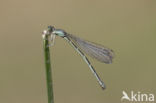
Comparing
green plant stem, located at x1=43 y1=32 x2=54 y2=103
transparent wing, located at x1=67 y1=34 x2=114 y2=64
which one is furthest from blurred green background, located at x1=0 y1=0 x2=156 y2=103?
green plant stem, located at x1=43 y1=32 x2=54 y2=103

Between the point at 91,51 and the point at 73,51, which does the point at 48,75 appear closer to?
the point at 91,51

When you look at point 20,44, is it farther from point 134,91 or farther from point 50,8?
point 134,91

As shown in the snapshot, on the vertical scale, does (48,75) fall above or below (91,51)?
below

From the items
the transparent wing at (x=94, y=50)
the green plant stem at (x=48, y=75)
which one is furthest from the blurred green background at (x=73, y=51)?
the green plant stem at (x=48, y=75)

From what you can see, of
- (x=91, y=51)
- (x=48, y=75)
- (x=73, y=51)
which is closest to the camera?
(x=48, y=75)

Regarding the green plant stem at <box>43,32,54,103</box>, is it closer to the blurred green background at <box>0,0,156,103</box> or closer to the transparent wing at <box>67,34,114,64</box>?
the transparent wing at <box>67,34,114,64</box>

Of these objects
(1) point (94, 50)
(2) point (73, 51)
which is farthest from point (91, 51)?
(2) point (73, 51)
